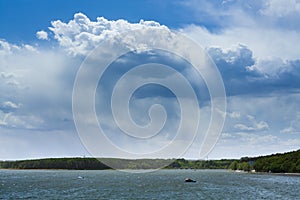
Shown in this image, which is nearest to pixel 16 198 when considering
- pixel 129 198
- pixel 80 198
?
pixel 80 198

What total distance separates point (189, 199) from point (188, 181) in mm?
79643

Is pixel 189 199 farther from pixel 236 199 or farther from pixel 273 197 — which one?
pixel 273 197

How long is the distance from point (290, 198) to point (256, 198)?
8.09m

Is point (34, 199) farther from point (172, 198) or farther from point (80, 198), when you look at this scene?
point (172, 198)

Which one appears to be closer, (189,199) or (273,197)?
(189,199)

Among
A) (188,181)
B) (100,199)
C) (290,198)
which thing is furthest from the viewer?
(188,181)

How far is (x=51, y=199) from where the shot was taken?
93.4 meters

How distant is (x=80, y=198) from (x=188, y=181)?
278ft

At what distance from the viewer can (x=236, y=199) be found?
95250mm

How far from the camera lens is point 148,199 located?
306 ft

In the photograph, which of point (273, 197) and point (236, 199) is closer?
point (236, 199)

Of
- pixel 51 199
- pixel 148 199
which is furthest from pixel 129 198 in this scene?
pixel 51 199

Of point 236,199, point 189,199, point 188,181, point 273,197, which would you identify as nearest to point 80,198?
point 189,199

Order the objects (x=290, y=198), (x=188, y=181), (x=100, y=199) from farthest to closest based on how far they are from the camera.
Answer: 1. (x=188, y=181)
2. (x=290, y=198)
3. (x=100, y=199)
